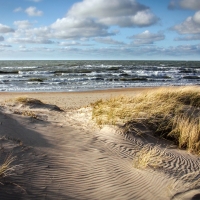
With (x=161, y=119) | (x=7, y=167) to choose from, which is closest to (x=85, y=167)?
(x=7, y=167)

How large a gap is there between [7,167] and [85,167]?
1446mm

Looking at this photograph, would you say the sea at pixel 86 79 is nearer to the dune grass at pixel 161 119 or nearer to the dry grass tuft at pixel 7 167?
the dune grass at pixel 161 119

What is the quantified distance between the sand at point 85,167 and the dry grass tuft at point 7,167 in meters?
0.07

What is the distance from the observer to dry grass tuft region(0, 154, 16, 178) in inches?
156

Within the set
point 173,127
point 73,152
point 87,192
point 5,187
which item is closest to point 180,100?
point 173,127

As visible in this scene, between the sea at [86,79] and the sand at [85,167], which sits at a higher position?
the sea at [86,79]

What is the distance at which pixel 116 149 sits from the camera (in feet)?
19.1

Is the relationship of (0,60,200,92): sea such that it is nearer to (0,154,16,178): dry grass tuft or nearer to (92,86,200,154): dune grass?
(92,86,200,154): dune grass

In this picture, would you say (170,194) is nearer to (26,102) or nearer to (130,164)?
(130,164)

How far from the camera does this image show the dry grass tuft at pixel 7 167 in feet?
13.0

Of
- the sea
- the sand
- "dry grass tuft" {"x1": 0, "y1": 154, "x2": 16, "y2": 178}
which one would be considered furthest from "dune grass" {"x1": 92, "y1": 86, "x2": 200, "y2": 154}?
the sea

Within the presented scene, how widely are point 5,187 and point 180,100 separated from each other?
26.5 feet

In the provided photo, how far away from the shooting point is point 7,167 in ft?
13.4

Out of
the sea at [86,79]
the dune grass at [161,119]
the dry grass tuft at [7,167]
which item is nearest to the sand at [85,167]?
the dry grass tuft at [7,167]
